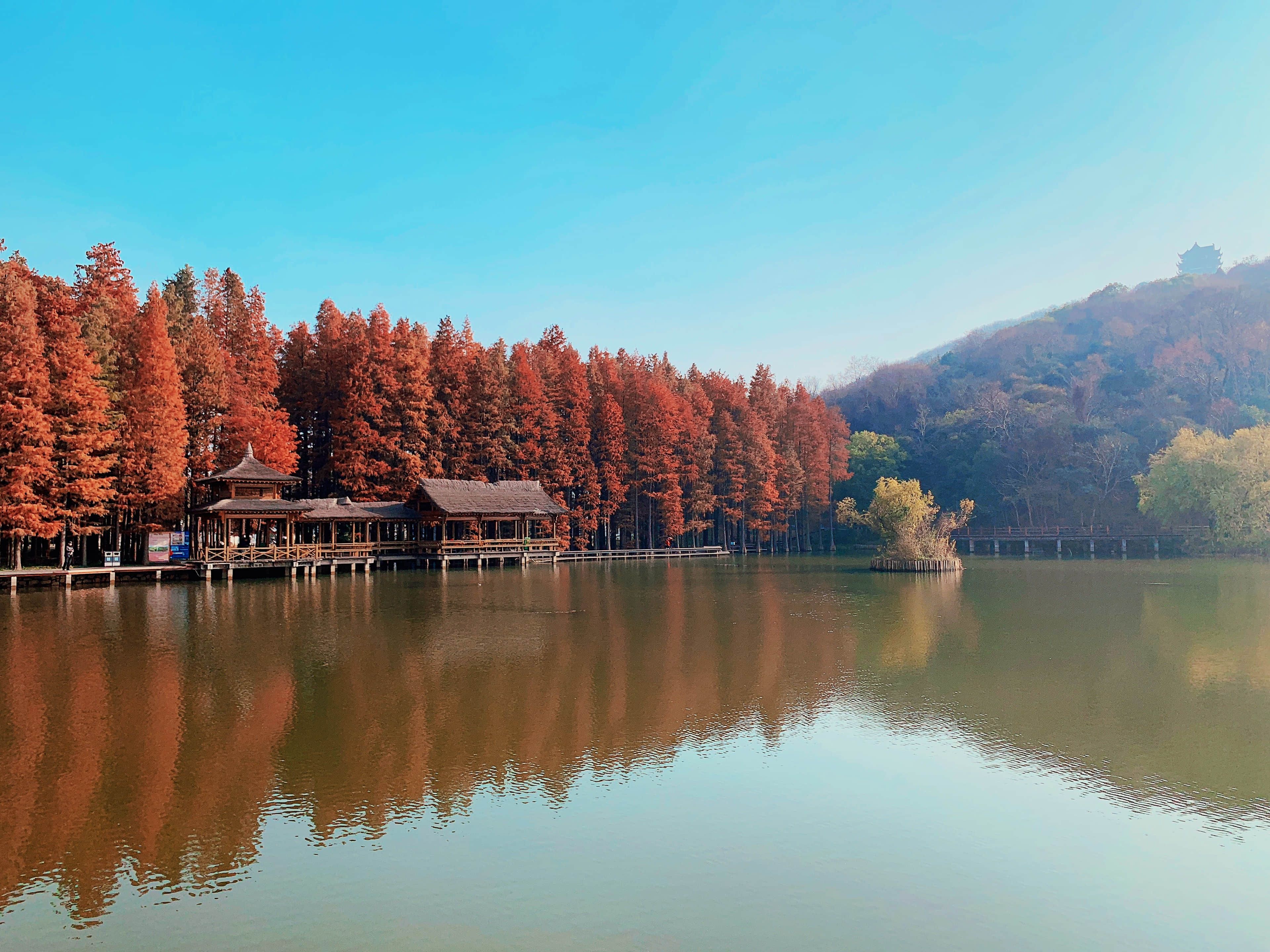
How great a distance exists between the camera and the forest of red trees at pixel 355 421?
2977cm

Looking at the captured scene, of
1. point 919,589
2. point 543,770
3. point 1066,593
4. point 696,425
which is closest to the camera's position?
point 543,770

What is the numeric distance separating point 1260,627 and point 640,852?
1921cm

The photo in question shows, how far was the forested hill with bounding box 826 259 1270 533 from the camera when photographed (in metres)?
67.1

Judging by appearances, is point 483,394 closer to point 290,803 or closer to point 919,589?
point 919,589

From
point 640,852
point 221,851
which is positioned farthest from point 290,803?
point 640,852

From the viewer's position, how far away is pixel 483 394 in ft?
165

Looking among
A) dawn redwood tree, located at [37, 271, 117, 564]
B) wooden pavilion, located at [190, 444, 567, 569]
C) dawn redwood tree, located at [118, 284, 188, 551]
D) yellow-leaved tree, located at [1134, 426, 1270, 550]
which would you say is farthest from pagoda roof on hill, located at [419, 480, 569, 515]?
yellow-leaved tree, located at [1134, 426, 1270, 550]

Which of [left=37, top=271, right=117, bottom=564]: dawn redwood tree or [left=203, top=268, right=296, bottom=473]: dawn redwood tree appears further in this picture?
[left=203, top=268, right=296, bottom=473]: dawn redwood tree

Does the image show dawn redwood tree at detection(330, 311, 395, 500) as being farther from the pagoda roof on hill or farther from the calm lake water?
the calm lake water

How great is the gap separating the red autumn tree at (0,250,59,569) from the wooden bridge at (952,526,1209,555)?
46.1m

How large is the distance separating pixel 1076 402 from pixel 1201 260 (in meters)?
85.6

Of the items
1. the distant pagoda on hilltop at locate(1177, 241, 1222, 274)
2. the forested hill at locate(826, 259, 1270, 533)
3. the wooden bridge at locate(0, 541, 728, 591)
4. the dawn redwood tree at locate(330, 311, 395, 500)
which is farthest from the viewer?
the distant pagoda on hilltop at locate(1177, 241, 1222, 274)

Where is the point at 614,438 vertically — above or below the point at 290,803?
above

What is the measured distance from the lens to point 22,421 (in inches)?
1091
